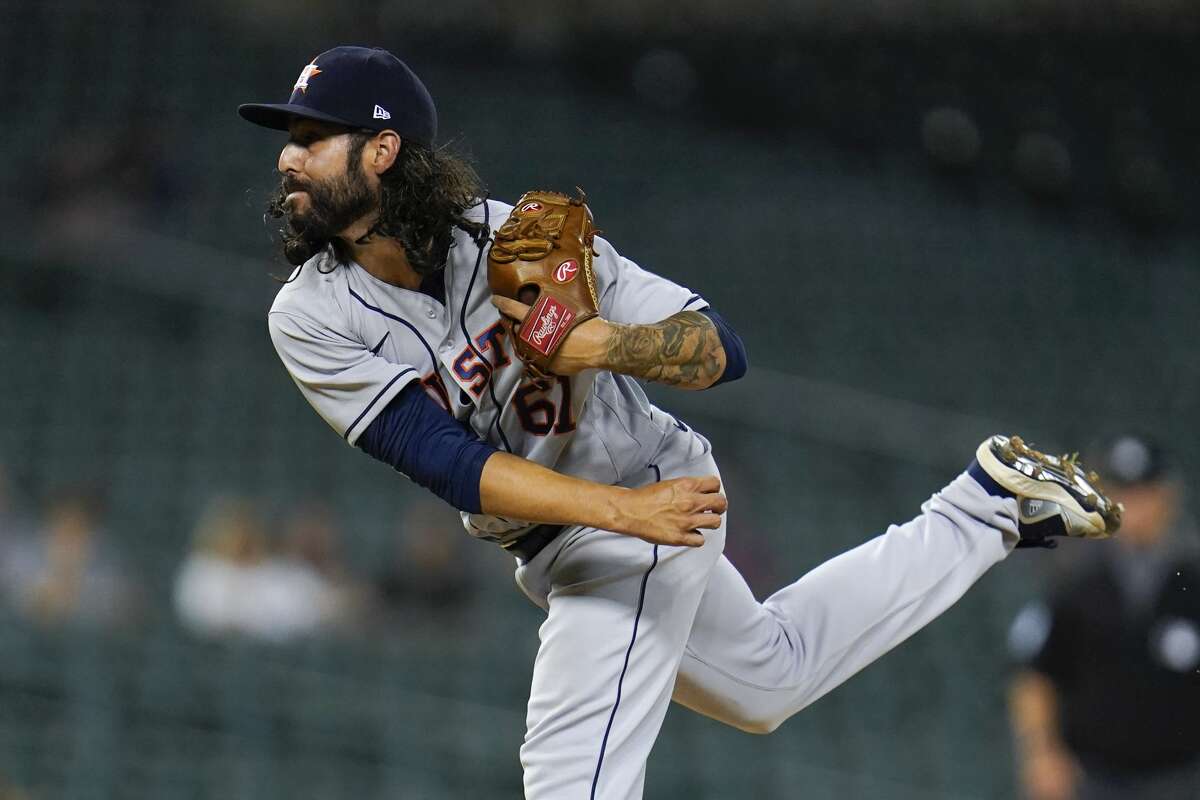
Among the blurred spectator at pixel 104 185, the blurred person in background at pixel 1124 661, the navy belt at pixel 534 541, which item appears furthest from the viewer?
the blurred spectator at pixel 104 185

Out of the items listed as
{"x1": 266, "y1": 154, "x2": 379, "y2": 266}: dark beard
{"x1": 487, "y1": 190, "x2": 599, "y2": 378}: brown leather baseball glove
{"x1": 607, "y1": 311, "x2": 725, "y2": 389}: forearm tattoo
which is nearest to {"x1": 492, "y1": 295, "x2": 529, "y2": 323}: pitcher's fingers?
{"x1": 487, "y1": 190, "x2": 599, "y2": 378}: brown leather baseball glove

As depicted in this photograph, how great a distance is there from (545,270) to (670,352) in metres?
0.21

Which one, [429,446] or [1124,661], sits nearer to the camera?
[429,446]

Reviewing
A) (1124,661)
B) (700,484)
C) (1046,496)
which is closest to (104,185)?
(1124,661)

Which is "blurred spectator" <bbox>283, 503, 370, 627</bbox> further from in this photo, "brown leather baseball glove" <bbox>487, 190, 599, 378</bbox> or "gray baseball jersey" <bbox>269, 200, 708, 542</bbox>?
"brown leather baseball glove" <bbox>487, 190, 599, 378</bbox>

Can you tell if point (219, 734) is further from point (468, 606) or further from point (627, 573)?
point (627, 573)

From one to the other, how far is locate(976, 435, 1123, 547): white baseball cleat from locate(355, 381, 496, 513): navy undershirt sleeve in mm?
937

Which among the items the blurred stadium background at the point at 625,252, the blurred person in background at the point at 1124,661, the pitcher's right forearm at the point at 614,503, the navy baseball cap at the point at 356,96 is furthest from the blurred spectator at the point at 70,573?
the pitcher's right forearm at the point at 614,503

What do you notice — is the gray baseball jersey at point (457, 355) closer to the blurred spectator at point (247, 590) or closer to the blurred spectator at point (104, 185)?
the blurred spectator at point (247, 590)

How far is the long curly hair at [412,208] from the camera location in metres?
2.36

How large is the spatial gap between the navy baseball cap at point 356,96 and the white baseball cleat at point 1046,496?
1.14 meters

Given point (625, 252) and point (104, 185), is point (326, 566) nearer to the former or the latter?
point (104, 185)

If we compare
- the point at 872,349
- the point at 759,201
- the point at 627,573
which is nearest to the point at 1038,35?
the point at 759,201

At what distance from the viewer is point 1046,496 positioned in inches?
106
